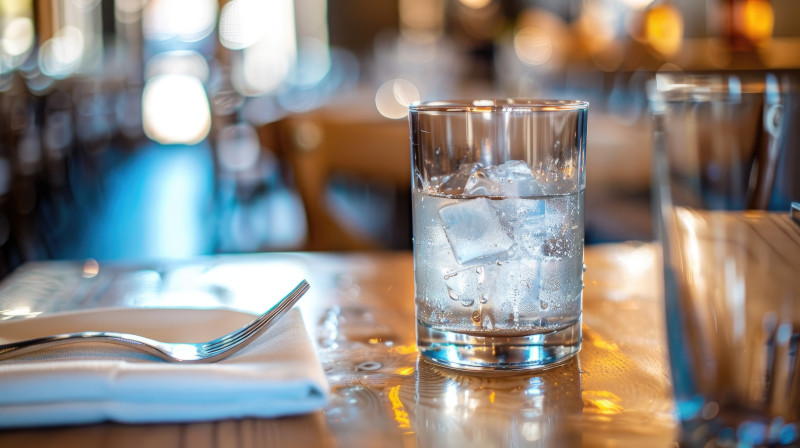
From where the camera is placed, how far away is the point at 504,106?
557mm

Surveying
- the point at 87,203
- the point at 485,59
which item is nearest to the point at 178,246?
the point at 87,203

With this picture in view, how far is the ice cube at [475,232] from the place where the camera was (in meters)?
0.56

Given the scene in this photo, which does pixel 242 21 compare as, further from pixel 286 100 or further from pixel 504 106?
pixel 504 106

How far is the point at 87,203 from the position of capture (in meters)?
5.27

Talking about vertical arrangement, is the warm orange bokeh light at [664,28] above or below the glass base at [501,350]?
above

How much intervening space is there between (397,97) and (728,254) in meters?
4.85

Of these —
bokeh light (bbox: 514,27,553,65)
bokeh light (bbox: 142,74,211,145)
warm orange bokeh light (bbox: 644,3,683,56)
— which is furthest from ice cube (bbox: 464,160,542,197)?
bokeh light (bbox: 142,74,211,145)

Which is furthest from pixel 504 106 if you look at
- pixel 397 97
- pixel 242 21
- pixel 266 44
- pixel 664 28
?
pixel 266 44

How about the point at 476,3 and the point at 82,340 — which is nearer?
the point at 82,340

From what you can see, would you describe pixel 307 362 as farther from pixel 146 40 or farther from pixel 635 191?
pixel 146 40

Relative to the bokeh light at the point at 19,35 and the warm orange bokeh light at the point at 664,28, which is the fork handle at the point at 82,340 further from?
the bokeh light at the point at 19,35

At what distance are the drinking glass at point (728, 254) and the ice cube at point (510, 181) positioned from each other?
0.47ft

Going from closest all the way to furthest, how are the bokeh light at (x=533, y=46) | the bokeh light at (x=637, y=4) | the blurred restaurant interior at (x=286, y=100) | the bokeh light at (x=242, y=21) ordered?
1. the blurred restaurant interior at (x=286, y=100)
2. the bokeh light at (x=637, y=4)
3. the bokeh light at (x=533, y=46)
4. the bokeh light at (x=242, y=21)

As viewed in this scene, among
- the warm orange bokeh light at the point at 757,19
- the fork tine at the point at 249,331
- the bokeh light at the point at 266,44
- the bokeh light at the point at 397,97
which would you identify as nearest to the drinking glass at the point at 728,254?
the fork tine at the point at 249,331
